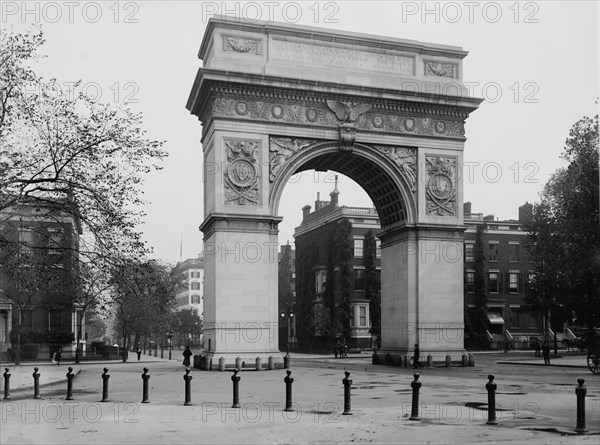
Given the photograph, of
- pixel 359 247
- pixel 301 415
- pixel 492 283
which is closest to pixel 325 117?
pixel 301 415

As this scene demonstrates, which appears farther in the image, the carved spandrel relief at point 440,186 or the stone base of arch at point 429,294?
the carved spandrel relief at point 440,186

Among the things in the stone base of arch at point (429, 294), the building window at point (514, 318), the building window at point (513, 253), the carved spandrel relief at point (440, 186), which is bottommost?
the building window at point (514, 318)

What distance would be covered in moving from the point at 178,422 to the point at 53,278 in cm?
941

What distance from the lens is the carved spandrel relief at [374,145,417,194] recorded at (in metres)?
37.8

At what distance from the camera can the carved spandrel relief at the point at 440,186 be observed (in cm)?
3812

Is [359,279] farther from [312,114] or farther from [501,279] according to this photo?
[312,114]

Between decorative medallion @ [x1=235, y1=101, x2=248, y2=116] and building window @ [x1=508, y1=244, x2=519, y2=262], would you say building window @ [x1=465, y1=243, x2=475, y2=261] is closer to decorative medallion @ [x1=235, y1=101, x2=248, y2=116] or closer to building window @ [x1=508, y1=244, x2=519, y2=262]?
building window @ [x1=508, y1=244, x2=519, y2=262]

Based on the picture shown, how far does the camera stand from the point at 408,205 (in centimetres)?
3778

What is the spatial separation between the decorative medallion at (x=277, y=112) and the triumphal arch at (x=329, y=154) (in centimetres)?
7

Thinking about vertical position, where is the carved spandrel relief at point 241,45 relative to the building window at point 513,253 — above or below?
above

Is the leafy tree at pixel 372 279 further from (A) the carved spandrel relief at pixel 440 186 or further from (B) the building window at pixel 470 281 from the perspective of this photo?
(A) the carved spandrel relief at pixel 440 186

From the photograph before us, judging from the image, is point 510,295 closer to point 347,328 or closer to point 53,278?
point 347,328

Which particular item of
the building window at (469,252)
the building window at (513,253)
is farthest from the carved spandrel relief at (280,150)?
the building window at (513,253)

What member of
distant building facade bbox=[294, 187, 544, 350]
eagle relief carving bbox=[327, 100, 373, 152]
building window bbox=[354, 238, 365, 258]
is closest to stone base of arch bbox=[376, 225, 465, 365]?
eagle relief carving bbox=[327, 100, 373, 152]
